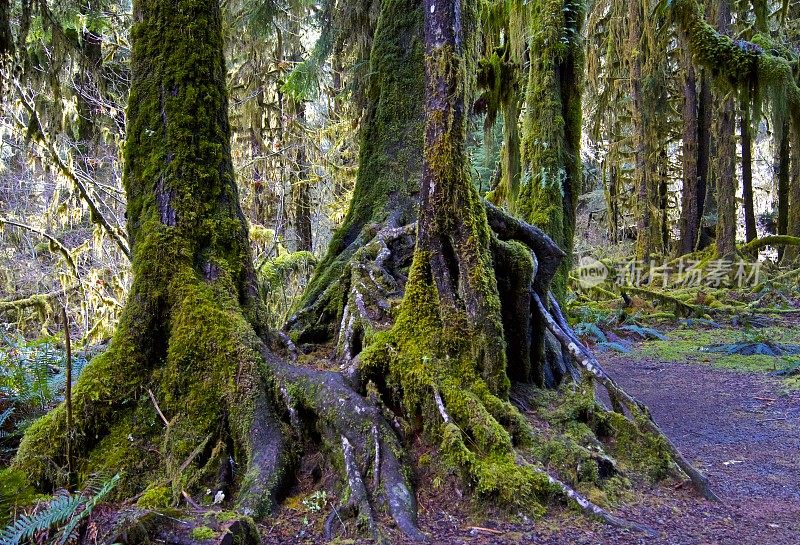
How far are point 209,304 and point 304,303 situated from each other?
230cm

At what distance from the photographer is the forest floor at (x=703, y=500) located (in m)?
3.05

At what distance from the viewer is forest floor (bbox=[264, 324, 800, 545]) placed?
3051 millimetres


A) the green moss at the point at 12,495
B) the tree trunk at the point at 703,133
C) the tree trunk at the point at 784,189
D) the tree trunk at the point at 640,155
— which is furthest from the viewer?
the tree trunk at the point at 784,189

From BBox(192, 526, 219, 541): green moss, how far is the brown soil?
1.71ft

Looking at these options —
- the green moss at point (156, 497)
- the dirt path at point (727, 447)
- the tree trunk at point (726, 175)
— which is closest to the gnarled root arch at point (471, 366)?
the dirt path at point (727, 447)

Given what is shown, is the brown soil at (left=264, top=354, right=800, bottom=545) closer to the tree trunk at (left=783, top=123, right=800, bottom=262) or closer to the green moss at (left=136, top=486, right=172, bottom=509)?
the green moss at (left=136, top=486, right=172, bottom=509)

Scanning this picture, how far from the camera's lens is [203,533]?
256 centimetres

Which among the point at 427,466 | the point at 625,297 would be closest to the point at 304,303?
the point at 427,466

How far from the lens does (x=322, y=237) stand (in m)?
21.7

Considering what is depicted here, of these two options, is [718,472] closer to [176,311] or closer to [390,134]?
[176,311]

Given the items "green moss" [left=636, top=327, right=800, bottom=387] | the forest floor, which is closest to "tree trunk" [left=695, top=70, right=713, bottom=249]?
"green moss" [left=636, top=327, right=800, bottom=387]

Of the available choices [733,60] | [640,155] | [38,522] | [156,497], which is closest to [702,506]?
[156,497]

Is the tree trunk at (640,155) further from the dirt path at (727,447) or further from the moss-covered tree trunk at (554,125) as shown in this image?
the dirt path at (727,447)

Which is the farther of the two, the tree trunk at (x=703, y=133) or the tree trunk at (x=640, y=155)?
the tree trunk at (x=703, y=133)
